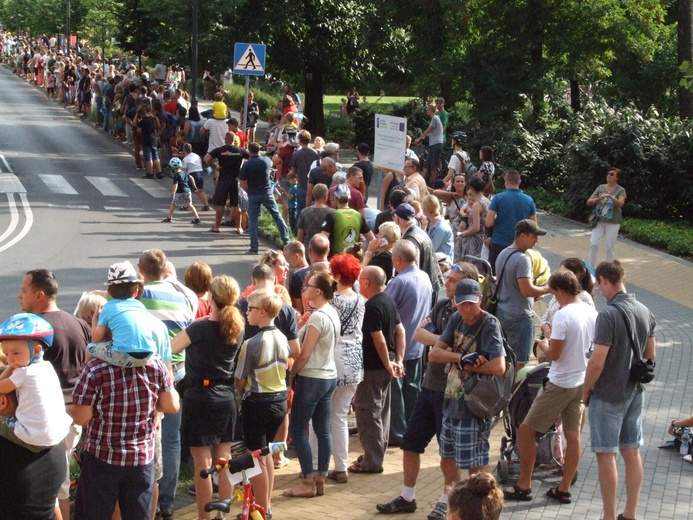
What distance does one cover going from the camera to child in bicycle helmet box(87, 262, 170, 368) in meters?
5.83

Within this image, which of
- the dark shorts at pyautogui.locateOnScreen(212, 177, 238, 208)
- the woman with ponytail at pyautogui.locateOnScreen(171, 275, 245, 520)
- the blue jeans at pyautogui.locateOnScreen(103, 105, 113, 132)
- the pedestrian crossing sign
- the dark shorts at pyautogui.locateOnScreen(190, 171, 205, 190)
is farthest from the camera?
the blue jeans at pyautogui.locateOnScreen(103, 105, 113, 132)

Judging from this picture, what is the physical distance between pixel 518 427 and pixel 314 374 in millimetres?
1763

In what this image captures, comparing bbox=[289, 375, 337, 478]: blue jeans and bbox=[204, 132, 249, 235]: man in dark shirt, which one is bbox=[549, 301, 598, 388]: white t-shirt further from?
bbox=[204, 132, 249, 235]: man in dark shirt

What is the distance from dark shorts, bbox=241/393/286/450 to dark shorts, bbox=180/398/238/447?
0.19m

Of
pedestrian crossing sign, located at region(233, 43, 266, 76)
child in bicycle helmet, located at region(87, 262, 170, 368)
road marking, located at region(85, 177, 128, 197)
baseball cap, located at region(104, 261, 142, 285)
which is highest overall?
pedestrian crossing sign, located at region(233, 43, 266, 76)

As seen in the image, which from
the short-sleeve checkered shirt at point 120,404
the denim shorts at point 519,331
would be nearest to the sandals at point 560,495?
the denim shorts at point 519,331

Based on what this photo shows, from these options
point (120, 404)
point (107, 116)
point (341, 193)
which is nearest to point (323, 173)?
point (341, 193)

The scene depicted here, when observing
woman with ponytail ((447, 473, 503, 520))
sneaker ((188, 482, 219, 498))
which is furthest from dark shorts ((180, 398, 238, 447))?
woman with ponytail ((447, 473, 503, 520))

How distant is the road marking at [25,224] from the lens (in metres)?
17.0

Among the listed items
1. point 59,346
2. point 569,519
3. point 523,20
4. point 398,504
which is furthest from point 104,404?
point 523,20

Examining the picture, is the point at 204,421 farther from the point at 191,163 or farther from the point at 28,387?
the point at 191,163

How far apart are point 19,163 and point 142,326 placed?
71.7 feet

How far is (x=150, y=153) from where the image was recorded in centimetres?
2417

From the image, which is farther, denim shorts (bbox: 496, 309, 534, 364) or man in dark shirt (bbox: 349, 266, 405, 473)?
denim shorts (bbox: 496, 309, 534, 364)
